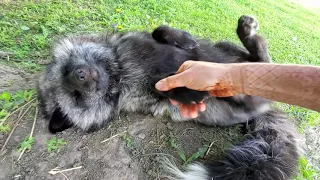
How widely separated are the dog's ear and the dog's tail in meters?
1.23

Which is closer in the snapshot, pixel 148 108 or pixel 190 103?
pixel 190 103

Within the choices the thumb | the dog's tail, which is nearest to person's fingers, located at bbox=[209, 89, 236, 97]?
the thumb

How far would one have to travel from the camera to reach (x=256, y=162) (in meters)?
2.84

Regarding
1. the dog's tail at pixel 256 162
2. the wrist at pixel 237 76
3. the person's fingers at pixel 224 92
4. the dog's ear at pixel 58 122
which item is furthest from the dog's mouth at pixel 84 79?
the wrist at pixel 237 76

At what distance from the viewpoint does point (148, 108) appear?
3555mm

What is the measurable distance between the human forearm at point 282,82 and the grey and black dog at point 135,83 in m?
1.26

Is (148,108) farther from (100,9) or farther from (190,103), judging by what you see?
(100,9)

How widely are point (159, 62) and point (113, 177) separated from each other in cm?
143

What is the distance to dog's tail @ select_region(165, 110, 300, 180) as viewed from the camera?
9.04 feet

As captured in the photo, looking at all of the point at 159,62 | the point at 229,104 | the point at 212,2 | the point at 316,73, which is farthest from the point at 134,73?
the point at 212,2

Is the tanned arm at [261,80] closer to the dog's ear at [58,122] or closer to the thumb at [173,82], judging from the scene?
the thumb at [173,82]

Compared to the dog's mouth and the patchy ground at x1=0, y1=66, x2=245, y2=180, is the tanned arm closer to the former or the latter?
the patchy ground at x1=0, y1=66, x2=245, y2=180

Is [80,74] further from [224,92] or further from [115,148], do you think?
[224,92]

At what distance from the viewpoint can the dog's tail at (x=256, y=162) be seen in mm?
2754
